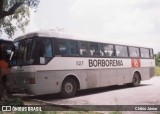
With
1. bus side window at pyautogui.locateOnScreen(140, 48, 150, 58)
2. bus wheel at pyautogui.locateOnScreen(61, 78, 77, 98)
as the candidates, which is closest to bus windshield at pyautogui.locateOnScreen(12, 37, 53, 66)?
bus wheel at pyautogui.locateOnScreen(61, 78, 77, 98)

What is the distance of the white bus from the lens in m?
13.5

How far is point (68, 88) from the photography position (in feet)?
48.7

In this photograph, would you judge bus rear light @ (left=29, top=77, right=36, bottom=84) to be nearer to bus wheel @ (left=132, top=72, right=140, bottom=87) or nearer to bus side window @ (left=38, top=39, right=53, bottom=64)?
bus side window @ (left=38, top=39, right=53, bottom=64)

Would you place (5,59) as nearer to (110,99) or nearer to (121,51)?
(110,99)

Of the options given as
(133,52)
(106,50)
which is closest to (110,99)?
(106,50)

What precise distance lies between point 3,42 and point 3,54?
2.61 ft

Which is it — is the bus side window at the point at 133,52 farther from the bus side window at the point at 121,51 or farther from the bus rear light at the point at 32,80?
the bus rear light at the point at 32,80

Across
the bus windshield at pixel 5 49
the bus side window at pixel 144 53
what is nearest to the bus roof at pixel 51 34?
the bus windshield at pixel 5 49

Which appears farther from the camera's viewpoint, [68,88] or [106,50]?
[106,50]

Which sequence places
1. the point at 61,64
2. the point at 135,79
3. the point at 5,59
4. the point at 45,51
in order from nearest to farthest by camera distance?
the point at 45,51 < the point at 61,64 < the point at 5,59 < the point at 135,79

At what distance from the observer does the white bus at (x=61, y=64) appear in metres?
13.5

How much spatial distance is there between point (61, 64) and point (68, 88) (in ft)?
4.10

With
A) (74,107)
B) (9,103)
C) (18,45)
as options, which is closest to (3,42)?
(18,45)

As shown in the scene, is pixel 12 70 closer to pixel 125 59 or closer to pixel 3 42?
pixel 3 42
